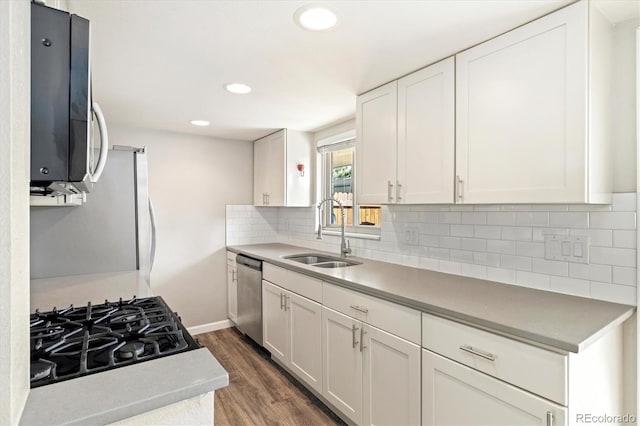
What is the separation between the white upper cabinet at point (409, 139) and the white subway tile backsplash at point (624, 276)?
74 cm

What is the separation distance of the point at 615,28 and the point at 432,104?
784 millimetres

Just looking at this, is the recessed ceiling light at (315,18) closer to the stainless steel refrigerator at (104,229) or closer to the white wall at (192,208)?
the stainless steel refrigerator at (104,229)

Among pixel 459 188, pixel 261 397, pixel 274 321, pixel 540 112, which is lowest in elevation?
pixel 261 397

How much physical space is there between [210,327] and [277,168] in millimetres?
1921

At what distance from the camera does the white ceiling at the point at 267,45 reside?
132cm

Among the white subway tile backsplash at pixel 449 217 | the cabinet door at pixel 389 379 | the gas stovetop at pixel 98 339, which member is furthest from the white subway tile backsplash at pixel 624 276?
the gas stovetop at pixel 98 339

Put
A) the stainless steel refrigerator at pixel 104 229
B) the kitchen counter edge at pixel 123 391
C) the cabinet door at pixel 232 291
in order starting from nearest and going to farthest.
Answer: the kitchen counter edge at pixel 123 391 → the stainless steel refrigerator at pixel 104 229 → the cabinet door at pixel 232 291

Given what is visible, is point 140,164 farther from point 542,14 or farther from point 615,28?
point 615,28

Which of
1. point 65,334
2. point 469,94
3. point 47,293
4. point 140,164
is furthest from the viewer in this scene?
point 140,164

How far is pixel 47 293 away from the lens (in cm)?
177

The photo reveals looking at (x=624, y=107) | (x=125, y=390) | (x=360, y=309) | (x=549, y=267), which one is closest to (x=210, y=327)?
(x=360, y=309)

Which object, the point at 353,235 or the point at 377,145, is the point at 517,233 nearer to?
the point at 377,145

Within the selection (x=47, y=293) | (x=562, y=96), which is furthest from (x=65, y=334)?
(x=562, y=96)

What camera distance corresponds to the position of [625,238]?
1.40 m
